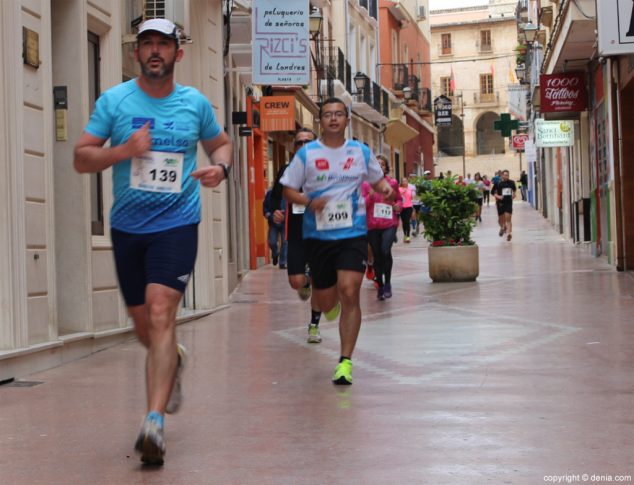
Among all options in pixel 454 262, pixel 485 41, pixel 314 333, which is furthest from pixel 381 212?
pixel 485 41

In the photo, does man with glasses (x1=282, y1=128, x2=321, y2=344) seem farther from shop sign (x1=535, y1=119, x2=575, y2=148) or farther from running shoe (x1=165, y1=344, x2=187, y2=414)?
shop sign (x1=535, y1=119, x2=575, y2=148)

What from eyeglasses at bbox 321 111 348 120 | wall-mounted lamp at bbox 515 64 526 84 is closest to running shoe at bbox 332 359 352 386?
eyeglasses at bbox 321 111 348 120

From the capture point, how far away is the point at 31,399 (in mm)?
7777

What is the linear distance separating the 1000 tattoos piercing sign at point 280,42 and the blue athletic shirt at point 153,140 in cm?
1403

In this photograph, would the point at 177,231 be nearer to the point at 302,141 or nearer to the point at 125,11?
the point at 302,141

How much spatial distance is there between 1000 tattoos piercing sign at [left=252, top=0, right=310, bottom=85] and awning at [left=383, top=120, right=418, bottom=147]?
105ft

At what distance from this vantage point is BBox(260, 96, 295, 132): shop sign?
82.0ft

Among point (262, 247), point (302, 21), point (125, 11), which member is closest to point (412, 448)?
point (125, 11)

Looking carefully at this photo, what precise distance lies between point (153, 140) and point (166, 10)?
25.0 feet

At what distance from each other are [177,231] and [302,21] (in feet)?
47.5

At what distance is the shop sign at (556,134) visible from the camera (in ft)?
100

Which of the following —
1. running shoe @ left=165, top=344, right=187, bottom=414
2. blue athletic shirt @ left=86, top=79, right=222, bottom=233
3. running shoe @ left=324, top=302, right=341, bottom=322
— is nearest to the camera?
blue athletic shirt @ left=86, top=79, right=222, bottom=233

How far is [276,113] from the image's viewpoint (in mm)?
25062

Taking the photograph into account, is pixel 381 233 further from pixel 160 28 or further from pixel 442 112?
pixel 442 112
